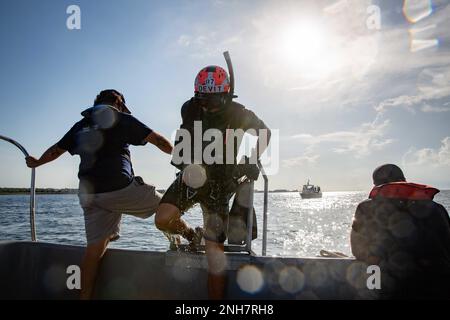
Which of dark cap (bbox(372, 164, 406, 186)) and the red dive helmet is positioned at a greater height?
the red dive helmet

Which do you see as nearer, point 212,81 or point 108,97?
point 212,81

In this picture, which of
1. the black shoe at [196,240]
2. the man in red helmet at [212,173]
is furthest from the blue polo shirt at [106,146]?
the black shoe at [196,240]

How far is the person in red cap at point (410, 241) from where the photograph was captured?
321cm

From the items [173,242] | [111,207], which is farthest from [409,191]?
[111,207]

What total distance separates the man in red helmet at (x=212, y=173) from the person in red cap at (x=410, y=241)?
1.37 meters

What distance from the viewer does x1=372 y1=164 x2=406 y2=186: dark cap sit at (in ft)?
12.2

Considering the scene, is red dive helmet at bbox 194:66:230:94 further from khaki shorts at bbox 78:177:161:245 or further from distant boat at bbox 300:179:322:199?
distant boat at bbox 300:179:322:199

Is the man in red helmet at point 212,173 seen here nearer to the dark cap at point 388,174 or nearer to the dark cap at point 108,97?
the dark cap at point 108,97

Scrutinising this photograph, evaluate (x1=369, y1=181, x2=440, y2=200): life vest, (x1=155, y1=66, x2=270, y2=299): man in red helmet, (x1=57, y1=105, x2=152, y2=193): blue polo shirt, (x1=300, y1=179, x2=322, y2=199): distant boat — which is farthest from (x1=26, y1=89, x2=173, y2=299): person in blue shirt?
(x1=300, y1=179, x2=322, y2=199): distant boat

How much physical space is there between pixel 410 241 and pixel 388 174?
0.80 metres

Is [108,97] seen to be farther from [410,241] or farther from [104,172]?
[410,241]

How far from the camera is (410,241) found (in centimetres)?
324
